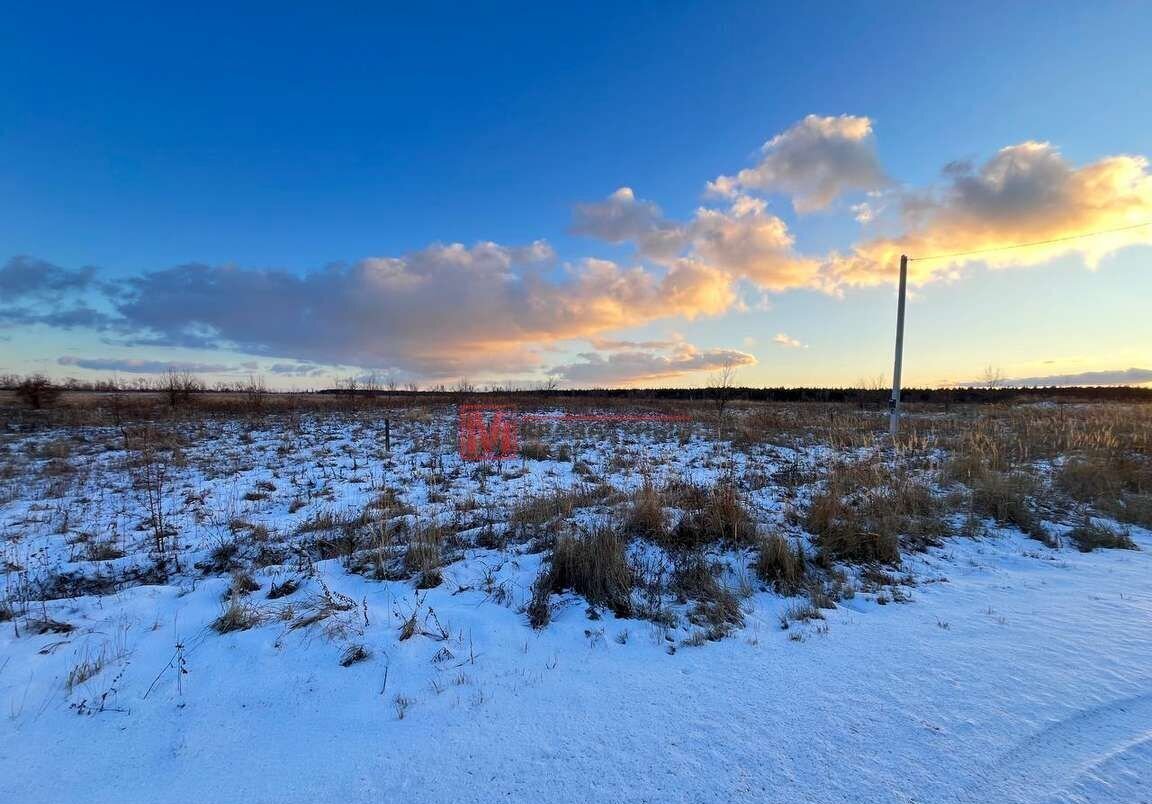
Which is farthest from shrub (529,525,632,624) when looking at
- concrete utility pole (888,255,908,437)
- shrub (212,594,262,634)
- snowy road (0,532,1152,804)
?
concrete utility pole (888,255,908,437)

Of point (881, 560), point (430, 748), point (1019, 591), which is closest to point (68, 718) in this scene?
point (430, 748)

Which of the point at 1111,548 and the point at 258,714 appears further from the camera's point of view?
the point at 1111,548

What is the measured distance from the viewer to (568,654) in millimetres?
3432

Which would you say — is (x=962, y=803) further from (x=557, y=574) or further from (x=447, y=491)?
(x=447, y=491)

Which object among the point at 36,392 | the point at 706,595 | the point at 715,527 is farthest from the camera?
the point at 36,392

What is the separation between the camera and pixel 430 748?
2.51 metres

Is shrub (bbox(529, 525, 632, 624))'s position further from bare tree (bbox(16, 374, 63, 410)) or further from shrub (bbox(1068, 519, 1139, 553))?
bare tree (bbox(16, 374, 63, 410))

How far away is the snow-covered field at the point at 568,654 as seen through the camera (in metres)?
2.32

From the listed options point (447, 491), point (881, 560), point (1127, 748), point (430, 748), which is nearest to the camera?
point (1127, 748)

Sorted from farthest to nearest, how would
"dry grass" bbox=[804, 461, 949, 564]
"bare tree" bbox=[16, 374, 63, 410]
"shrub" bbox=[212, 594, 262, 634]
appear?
"bare tree" bbox=[16, 374, 63, 410] < "dry grass" bbox=[804, 461, 949, 564] < "shrub" bbox=[212, 594, 262, 634]

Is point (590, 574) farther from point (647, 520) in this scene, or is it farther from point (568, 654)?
point (647, 520)

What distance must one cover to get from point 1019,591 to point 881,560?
111cm

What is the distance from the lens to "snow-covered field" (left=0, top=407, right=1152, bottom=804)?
91.3 inches

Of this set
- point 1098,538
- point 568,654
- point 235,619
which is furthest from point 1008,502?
point 235,619
